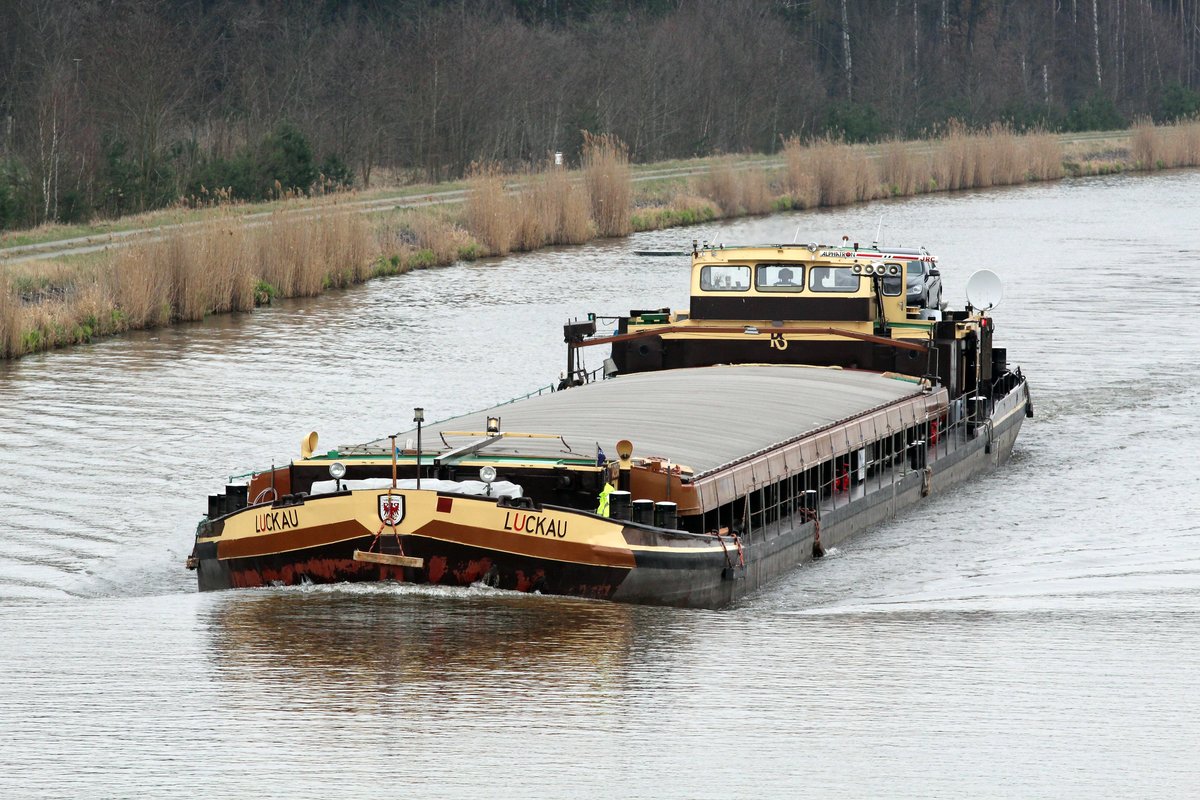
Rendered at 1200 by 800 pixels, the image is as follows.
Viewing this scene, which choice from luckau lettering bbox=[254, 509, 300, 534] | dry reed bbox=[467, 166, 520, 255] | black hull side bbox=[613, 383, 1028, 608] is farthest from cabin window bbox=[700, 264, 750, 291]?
dry reed bbox=[467, 166, 520, 255]

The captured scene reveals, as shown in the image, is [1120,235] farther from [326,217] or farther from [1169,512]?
[1169,512]

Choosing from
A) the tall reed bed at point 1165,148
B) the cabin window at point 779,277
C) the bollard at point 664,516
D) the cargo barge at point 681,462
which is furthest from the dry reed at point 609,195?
the bollard at point 664,516

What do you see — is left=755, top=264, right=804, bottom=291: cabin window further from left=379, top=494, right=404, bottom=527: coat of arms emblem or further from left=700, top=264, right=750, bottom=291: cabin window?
left=379, top=494, right=404, bottom=527: coat of arms emblem

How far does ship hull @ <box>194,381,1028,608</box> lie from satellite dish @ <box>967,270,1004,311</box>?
40.5ft

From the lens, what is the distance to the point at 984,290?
96.9 ft

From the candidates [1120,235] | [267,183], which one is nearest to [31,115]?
[267,183]

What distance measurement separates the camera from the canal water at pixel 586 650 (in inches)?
518

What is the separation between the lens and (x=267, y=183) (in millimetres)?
58469

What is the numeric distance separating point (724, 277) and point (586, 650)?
1104cm

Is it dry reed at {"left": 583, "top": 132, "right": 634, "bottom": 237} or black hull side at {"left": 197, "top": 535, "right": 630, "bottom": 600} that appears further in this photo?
dry reed at {"left": 583, "top": 132, "right": 634, "bottom": 237}

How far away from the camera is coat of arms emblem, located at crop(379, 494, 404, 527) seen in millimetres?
16812

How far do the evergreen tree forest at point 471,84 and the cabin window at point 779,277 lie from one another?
2171 centimetres

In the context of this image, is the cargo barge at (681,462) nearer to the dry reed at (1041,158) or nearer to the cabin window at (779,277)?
the cabin window at (779,277)

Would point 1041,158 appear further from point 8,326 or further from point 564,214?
point 8,326
